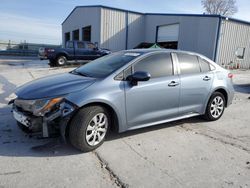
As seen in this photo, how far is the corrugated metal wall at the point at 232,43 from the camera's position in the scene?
1798 cm

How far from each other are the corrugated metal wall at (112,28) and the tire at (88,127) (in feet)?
58.2

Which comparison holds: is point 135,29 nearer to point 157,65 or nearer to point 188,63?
point 188,63

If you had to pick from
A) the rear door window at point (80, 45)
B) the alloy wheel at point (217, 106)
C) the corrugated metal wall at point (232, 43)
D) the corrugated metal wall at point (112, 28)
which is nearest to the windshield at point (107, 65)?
the alloy wheel at point (217, 106)

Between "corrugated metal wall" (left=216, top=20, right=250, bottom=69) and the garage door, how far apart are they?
12.2 ft

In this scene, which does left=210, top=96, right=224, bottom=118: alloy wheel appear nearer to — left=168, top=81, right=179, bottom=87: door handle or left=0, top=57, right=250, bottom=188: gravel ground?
left=0, top=57, right=250, bottom=188: gravel ground

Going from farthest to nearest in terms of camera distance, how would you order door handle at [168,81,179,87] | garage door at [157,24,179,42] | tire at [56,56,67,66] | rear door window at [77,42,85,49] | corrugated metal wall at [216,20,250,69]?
garage door at [157,24,179,42] < corrugated metal wall at [216,20,250,69] < rear door window at [77,42,85,49] < tire at [56,56,67,66] < door handle at [168,81,179,87]

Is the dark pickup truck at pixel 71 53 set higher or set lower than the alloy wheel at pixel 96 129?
higher

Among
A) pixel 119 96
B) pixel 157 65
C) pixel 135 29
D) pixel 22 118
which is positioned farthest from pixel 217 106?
pixel 135 29

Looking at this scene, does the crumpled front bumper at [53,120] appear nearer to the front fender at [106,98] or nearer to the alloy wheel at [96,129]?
the front fender at [106,98]

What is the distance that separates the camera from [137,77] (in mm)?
3844

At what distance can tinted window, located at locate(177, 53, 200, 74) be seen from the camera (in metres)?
4.76

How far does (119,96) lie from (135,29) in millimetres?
19402

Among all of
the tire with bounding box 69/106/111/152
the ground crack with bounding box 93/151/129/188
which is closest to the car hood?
the tire with bounding box 69/106/111/152

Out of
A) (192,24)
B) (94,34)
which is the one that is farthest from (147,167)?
(94,34)
